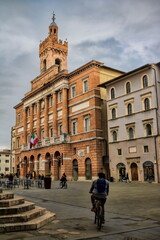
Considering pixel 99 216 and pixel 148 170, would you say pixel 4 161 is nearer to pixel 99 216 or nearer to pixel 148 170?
pixel 148 170

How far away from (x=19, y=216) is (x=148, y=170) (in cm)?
2550

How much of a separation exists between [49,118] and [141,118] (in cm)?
2084

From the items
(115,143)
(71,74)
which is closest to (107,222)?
(115,143)

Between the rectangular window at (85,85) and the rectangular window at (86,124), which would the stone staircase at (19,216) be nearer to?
the rectangular window at (86,124)

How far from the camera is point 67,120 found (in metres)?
44.2

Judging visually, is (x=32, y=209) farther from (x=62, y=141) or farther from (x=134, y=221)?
(x=62, y=141)

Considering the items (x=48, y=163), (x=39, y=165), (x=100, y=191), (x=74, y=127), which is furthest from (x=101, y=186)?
(x=39, y=165)

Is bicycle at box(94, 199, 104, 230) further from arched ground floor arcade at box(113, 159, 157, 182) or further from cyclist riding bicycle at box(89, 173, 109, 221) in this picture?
arched ground floor arcade at box(113, 159, 157, 182)

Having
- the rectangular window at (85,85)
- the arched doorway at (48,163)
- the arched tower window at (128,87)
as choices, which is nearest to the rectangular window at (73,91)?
the rectangular window at (85,85)

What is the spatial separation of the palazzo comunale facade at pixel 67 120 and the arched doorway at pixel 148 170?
25.2 feet

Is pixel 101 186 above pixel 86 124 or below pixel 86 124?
below

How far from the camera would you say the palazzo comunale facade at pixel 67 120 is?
3944 cm

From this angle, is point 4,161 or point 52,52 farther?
point 4,161

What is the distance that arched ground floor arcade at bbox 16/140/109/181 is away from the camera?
3838 cm
